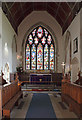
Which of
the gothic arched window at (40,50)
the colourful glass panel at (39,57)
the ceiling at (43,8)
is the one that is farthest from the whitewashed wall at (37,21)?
the colourful glass panel at (39,57)

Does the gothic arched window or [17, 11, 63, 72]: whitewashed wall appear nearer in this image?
[17, 11, 63, 72]: whitewashed wall

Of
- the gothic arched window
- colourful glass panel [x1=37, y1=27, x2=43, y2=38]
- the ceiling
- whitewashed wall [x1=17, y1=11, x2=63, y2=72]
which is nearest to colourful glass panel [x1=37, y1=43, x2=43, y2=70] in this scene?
the gothic arched window

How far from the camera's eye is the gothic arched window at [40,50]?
14.0m

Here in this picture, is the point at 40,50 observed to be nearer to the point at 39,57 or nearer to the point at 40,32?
the point at 39,57

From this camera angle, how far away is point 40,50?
46.1 feet

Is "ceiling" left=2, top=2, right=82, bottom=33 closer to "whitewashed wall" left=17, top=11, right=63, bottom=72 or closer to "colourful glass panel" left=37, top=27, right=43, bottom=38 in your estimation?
"whitewashed wall" left=17, top=11, right=63, bottom=72

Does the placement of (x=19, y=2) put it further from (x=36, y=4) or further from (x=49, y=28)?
(x=49, y=28)

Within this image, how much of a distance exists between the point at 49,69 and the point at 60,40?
3061 millimetres

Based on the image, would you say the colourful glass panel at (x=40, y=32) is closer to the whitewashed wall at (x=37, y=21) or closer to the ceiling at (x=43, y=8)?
the whitewashed wall at (x=37, y=21)

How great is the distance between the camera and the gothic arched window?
550 inches

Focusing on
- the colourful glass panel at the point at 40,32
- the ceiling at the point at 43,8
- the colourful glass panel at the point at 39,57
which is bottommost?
the colourful glass panel at the point at 39,57

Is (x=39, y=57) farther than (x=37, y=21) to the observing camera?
Yes

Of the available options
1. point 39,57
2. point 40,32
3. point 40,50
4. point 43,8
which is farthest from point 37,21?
point 39,57

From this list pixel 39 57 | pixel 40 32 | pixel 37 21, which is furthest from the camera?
pixel 40 32
